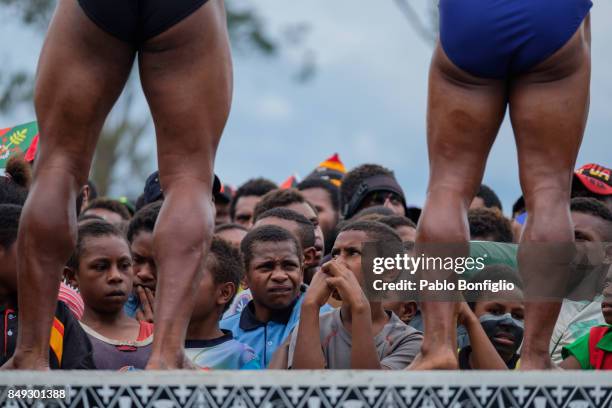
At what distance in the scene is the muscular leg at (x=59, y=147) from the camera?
3.35 m

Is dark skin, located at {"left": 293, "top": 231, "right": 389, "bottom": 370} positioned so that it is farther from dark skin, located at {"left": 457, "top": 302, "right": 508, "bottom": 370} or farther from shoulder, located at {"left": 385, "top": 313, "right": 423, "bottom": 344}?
dark skin, located at {"left": 457, "top": 302, "right": 508, "bottom": 370}

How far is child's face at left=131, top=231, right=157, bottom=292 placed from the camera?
18.2ft

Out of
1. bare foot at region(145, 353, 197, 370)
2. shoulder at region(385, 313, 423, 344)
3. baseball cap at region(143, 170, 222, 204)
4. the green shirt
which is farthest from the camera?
baseball cap at region(143, 170, 222, 204)

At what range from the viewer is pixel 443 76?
372cm

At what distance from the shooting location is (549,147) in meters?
3.61

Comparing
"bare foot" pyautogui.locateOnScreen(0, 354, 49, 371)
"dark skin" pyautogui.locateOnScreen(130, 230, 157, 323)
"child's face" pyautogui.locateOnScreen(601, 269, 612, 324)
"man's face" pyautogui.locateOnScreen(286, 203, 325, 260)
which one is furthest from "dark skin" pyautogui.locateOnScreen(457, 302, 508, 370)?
"man's face" pyautogui.locateOnScreen(286, 203, 325, 260)

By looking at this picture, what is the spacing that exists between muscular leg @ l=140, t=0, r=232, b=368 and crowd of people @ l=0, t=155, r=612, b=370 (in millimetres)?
64

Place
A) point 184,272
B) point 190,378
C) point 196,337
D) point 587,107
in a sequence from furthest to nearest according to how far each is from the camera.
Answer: point 196,337
point 587,107
point 184,272
point 190,378

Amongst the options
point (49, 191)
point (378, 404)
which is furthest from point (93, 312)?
point (378, 404)

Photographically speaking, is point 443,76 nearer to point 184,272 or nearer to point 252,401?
point 184,272

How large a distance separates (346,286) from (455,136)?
2.63 feet

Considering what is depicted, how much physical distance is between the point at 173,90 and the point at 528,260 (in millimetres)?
1294

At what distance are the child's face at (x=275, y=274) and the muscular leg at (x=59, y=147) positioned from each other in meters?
1.85

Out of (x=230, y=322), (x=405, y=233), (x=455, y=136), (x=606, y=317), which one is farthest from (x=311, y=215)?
(x=455, y=136)
